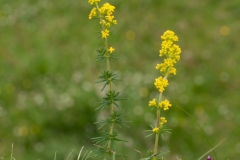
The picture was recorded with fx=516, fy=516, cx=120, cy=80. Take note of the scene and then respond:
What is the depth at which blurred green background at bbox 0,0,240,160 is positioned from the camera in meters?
5.75

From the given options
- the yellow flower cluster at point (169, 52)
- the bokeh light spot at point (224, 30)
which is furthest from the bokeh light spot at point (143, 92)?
the yellow flower cluster at point (169, 52)

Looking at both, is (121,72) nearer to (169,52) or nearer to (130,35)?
(130,35)

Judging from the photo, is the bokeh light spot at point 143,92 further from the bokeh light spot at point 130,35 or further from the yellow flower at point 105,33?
the yellow flower at point 105,33

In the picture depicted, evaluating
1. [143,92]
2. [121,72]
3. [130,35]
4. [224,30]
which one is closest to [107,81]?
[143,92]

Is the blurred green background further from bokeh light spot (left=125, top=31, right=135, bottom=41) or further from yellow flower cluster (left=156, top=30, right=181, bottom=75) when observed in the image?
yellow flower cluster (left=156, top=30, right=181, bottom=75)

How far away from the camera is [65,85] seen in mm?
6559

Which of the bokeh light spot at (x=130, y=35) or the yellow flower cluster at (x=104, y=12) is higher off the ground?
the bokeh light spot at (x=130, y=35)

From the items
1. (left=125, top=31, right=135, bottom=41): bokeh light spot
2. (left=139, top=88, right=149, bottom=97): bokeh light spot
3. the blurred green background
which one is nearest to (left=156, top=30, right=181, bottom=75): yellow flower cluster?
the blurred green background

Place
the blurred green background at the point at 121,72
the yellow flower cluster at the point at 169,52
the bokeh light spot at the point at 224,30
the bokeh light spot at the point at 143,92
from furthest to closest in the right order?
the bokeh light spot at the point at 224,30, the bokeh light spot at the point at 143,92, the blurred green background at the point at 121,72, the yellow flower cluster at the point at 169,52

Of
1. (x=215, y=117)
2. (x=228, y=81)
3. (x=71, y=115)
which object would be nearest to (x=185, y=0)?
(x=228, y=81)

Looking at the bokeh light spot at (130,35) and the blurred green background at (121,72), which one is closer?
the blurred green background at (121,72)

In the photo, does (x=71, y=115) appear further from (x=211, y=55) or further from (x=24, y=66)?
(x=211, y=55)

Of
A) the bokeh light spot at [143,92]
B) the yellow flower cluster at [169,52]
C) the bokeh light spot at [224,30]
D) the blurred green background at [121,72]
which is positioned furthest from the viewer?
the bokeh light spot at [224,30]

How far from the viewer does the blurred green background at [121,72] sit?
→ 5.75 metres
